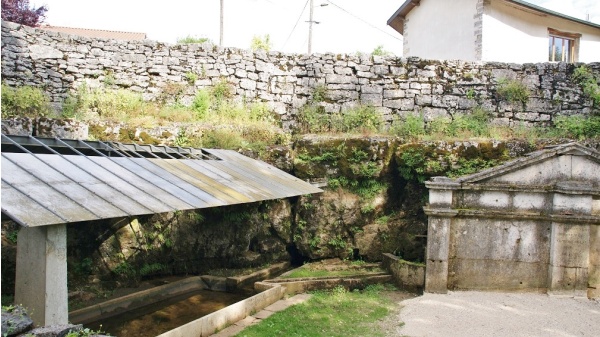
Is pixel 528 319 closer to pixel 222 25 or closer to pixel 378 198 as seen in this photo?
pixel 378 198

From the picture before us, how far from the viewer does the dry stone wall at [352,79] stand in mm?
12000

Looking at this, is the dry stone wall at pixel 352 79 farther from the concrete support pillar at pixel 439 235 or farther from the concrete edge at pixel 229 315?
the concrete edge at pixel 229 315

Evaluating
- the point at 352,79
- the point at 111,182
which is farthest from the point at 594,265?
the point at 111,182

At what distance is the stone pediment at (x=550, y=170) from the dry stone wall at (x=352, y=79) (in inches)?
148

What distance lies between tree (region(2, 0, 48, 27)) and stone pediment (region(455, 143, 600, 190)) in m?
16.2

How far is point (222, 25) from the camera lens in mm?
20062

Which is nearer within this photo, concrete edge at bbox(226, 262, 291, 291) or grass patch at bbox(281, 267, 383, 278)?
concrete edge at bbox(226, 262, 291, 291)

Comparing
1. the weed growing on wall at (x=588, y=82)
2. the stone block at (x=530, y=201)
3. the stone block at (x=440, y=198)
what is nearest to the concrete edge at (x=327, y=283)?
the stone block at (x=440, y=198)

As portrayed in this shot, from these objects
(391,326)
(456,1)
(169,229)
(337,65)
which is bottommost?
(391,326)

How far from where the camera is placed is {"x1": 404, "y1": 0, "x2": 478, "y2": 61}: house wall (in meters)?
14.4

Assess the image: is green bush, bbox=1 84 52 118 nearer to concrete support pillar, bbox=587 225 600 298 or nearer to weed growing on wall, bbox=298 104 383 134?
weed growing on wall, bbox=298 104 383 134

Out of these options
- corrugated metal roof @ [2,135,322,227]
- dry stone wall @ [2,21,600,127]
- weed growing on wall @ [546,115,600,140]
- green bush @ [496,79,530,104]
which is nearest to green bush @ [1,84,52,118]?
dry stone wall @ [2,21,600,127]

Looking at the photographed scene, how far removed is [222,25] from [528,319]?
56.2 ft

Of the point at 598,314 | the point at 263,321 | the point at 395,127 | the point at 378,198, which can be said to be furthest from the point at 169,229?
the point at 598,314
